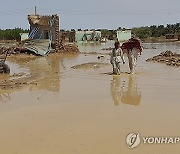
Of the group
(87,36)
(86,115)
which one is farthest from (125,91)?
(87,36)

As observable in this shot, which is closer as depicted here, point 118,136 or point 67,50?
point 118,136

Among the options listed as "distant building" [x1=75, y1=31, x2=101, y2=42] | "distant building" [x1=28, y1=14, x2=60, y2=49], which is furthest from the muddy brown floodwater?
"distant building" [x1=75, y1=31, x2=101, y2=42]

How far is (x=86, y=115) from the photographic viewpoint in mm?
7441

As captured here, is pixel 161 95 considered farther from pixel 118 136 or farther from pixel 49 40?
pixel 49 40

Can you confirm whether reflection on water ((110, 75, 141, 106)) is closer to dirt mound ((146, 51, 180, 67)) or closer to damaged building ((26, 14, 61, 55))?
dirt mound ((146, 51, 180, 67))

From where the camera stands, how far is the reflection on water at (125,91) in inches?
354

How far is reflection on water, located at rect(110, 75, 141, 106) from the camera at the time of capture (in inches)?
354

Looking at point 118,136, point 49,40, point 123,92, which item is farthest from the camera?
point 49,40

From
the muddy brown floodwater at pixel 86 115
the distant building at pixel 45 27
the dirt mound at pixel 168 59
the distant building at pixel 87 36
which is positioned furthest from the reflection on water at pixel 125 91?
the distant building at pixel 87 36

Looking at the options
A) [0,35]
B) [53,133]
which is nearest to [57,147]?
[53,133]

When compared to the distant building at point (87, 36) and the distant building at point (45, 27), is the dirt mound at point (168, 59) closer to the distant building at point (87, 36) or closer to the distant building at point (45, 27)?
the distant building at point (45, 27)

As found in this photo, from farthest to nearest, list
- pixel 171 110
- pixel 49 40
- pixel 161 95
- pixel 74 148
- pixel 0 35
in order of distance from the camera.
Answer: pixel 0 35 → pixel 49 40 → pixel 161 95 → pixel 171 110 → pixel 74 148

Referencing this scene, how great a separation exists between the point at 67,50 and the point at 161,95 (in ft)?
73.1

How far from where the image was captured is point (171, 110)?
7691 mm
